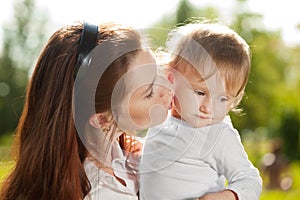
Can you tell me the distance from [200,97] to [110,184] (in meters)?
0.43

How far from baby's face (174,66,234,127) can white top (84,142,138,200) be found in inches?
12.0

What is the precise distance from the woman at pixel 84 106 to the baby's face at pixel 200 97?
61 mm

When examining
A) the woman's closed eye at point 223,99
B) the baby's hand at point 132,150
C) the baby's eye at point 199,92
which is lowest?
the baby's hand at point 132,150

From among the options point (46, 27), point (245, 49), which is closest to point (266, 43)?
point (46, 27)

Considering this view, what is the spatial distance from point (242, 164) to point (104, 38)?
64 centimetres

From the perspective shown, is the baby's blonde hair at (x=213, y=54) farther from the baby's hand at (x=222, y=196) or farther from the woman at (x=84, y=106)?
the baby's hand at (x=222, y=196)

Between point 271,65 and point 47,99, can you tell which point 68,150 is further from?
point 271,65

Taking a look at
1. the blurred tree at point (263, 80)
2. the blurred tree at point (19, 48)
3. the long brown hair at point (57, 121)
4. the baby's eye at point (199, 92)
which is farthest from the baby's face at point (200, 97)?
the blurred tree at point (19, 48)

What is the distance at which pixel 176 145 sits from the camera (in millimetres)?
2447

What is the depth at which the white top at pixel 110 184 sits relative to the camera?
7.93ft

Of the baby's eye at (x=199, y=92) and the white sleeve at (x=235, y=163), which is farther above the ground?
the baby's eye at (x=199, y=92)

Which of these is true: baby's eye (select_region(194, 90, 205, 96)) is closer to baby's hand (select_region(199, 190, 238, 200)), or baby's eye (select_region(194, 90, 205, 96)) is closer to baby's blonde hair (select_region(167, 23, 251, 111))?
baby's blonde hair (select_region(167, 23, 251, 111))

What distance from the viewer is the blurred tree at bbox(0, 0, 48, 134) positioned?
21.5 meters

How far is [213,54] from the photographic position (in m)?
2.40
